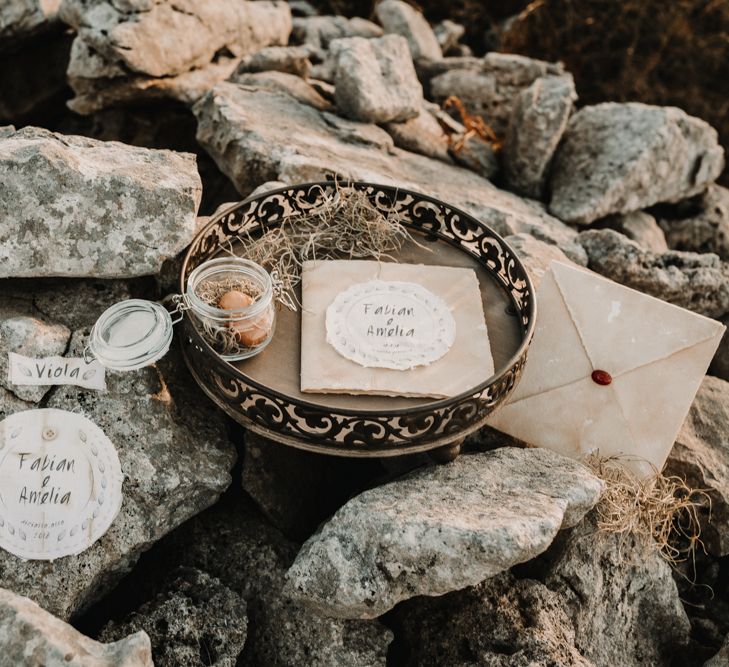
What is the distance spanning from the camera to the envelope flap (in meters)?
2.86

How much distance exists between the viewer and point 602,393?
2.82 meters

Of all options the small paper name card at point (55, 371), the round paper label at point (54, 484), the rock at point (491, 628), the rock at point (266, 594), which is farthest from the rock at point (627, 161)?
the round paper label at point (54, 484)

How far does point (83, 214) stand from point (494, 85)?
3.51 metres

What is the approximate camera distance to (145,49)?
3.95 m

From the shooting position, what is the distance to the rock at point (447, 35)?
6109mm

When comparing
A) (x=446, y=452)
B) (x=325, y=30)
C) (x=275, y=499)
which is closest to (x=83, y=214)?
(x=275, y=499)

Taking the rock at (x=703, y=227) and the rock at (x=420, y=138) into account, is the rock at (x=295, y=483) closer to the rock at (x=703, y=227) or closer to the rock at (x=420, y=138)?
the rock at (x=420, y=138)

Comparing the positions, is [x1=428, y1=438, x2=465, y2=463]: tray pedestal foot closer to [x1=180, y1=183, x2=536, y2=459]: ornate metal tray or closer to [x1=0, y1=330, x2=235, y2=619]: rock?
[x1=180, y1=183, x2=536, y2=459]: ornate metal tray

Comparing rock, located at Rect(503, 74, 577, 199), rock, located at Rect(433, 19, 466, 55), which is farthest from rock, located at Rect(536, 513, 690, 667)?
rock, located at Rect(433, 19, 466, 55)

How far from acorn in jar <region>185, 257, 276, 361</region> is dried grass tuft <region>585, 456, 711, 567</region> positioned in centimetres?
130

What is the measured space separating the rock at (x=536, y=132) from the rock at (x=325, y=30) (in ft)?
5.87

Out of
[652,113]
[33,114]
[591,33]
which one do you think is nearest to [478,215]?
[652,113]

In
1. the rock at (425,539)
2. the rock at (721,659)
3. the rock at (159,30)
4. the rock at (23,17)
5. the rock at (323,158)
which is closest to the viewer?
the rock at (425,539)

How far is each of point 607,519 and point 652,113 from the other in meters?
2.76
